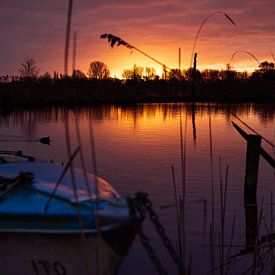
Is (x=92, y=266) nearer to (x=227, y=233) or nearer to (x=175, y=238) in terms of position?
(x=175, y=238)

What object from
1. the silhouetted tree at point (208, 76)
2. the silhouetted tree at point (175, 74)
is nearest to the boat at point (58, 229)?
the silhouetted tree at point (175, 74)

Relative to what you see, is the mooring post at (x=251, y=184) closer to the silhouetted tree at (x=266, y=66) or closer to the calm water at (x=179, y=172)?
the calm water at (x=179, y=172)

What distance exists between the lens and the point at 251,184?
11.4 m

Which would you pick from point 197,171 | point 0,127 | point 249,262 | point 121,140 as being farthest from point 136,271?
point 0,127

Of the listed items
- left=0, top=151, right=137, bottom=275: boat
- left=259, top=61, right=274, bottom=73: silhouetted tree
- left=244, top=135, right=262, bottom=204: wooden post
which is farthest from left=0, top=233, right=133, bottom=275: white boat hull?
left=244, top=135, right=262, bottom=204: wooden post

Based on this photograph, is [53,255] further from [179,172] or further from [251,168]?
[179,172]

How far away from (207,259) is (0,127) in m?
25.9

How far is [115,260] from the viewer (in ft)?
11.4

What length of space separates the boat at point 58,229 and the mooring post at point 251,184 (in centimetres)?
587

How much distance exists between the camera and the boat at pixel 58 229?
331 cm

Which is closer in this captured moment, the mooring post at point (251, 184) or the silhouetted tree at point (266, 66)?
the silhouetted tree at point (266, 66)

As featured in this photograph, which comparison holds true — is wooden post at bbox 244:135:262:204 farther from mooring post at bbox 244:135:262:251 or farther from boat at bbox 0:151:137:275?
boat at bbox 0:151:137:275

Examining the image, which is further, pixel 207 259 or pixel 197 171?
pixel 197 171

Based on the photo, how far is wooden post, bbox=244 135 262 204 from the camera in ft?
33.3
